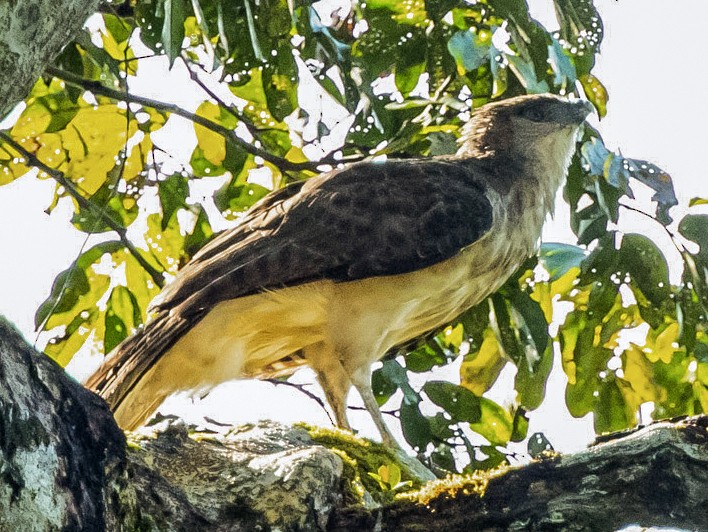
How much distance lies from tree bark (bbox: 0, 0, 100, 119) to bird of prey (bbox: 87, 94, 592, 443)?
86.3 inches

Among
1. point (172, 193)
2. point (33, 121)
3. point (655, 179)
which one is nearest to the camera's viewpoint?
point (655, 179)

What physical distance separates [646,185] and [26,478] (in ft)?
8.83

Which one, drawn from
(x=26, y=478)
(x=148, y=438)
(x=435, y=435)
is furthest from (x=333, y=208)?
(x=26, y=478)

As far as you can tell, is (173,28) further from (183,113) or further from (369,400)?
(369,400)

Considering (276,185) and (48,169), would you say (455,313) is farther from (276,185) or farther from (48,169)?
(48,169)

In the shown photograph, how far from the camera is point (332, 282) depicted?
5.14 meters

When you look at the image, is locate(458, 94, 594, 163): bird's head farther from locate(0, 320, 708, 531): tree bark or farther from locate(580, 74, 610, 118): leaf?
locate(0, 320, 708, 531): tree bark

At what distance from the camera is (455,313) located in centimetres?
538

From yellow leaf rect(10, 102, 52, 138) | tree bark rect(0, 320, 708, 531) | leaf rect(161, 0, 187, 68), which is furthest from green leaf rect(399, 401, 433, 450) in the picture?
yellow leaf rect(10, 102, 52, 138)

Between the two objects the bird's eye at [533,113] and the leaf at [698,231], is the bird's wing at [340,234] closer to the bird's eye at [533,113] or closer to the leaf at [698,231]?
the bird's eye at [533,113]

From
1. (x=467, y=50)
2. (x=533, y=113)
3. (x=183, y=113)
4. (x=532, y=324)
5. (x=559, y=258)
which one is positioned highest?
(x=183, y=113)

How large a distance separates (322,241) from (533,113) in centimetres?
184

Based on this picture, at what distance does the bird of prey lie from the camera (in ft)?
16.3

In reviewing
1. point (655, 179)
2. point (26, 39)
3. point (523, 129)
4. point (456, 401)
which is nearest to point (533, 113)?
point (523, 129)
